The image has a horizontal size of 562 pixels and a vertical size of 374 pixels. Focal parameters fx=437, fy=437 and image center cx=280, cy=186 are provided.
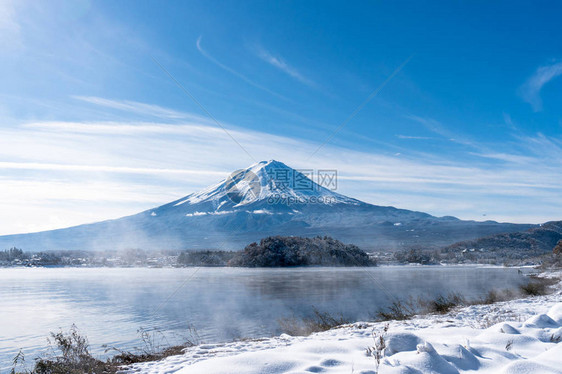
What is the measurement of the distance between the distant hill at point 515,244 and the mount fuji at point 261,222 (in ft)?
53.9

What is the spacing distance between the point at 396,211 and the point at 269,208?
186 ft

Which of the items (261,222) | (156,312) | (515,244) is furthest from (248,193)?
(156,312)

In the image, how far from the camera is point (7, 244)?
620 feet

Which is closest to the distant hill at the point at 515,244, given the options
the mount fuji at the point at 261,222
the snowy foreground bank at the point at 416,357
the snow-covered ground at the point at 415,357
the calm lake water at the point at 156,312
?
the mount fuji at the point at 261,222

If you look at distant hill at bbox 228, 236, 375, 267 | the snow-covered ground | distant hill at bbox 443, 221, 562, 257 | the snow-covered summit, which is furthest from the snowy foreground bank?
the snow-covered summit

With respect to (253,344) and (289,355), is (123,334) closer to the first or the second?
(253,344)

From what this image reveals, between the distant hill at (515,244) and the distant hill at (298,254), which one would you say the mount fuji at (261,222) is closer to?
the distant hill at (515,244)

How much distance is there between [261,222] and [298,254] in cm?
8066

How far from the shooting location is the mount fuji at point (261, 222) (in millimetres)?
121438

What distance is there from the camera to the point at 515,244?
8994 cm

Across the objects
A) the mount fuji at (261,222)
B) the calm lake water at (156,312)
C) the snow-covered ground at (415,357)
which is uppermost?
the mount fuji at (261,222)

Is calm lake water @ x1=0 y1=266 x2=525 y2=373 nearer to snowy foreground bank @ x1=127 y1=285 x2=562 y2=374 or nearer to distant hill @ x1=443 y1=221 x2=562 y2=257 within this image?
snowy foreground bank @ x1=127 y1=285 x2=562 y2=374

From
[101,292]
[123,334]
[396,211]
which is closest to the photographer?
[123,334]

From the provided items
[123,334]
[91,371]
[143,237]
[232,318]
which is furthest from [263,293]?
[143,237]
